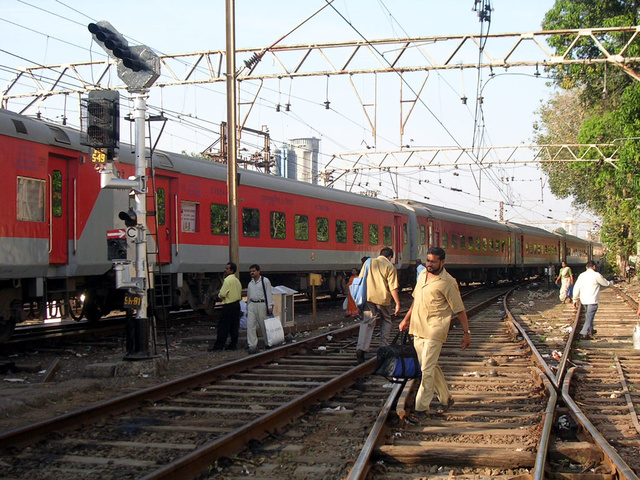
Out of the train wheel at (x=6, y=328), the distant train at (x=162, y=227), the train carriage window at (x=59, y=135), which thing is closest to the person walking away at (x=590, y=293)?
the distant train at (x=162, y=227)

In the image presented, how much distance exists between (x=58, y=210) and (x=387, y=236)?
15404mm

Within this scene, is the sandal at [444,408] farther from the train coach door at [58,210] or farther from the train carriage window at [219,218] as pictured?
the train carriage window at [219,218]

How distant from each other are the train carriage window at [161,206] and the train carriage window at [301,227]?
5.29m

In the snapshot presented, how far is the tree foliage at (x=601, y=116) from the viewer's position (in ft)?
80.3

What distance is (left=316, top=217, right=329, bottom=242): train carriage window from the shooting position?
2074 cm

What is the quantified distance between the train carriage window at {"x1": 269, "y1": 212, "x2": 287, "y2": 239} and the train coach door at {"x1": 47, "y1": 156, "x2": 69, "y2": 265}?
6777 millimetres

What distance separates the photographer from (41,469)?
5.48 meters

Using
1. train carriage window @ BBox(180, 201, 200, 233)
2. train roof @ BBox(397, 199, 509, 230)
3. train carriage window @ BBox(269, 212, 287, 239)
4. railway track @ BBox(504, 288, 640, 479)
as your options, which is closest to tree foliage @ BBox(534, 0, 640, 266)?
train roof @ BBox(397, 199, 509, 230)

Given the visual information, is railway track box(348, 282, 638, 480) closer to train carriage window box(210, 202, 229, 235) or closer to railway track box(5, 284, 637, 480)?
railway track box(5, 284, 637, 480)

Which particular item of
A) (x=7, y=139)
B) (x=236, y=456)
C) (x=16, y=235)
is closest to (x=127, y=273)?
(x=16, y=235)

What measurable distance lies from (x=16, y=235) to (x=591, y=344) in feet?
32.6

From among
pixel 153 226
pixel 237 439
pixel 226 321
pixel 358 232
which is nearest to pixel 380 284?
pixel 226 321

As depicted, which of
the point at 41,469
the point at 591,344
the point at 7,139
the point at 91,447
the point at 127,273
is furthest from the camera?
the point at 591,344

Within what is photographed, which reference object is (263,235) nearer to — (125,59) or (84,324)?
(84,324)
